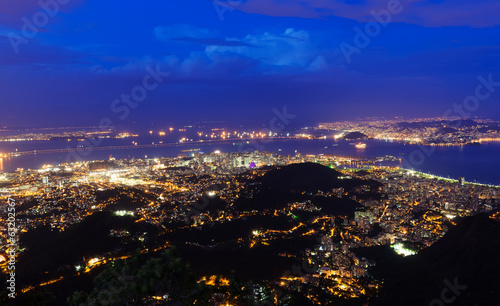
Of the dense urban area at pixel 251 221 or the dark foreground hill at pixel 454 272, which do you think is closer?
the dark foreground hill at pixel 454 272

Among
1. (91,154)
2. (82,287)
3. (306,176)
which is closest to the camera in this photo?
(82,287)

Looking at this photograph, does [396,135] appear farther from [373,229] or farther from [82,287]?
[82,287]

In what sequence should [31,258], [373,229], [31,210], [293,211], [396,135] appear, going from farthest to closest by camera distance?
[396,135] < [293,211] < [31,210] < [373,229] < [31,258]

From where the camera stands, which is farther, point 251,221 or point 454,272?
point 251,221

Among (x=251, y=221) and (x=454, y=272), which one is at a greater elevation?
(x=454, y=272)

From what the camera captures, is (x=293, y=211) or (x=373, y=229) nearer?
(x=373, y=229)

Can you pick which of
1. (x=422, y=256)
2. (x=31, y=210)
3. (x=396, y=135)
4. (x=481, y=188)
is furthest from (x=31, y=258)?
(x=396, y=135)

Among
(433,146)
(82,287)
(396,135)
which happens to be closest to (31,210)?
(82,287)

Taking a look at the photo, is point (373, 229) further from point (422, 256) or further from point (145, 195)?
point (145, 195)
